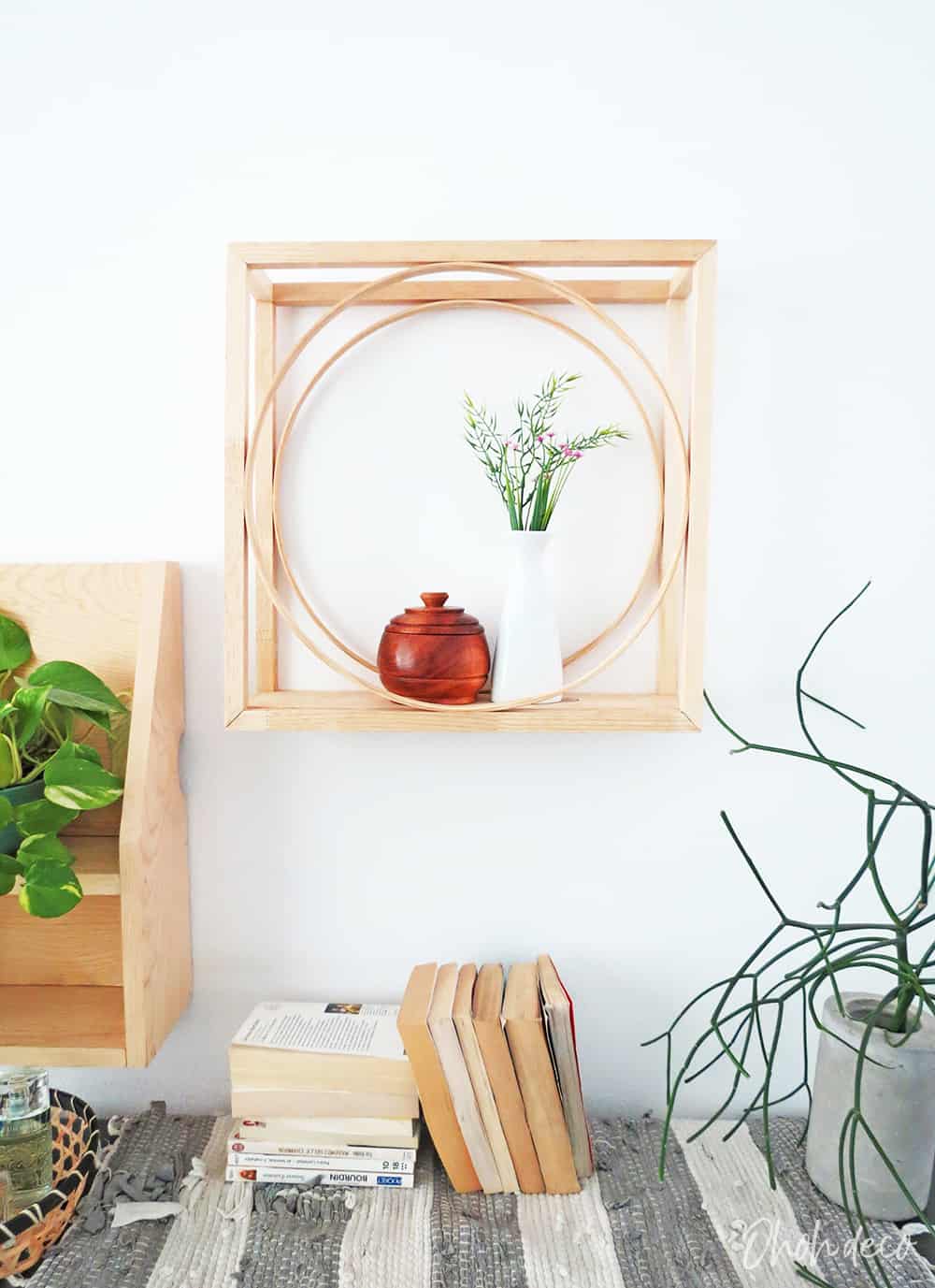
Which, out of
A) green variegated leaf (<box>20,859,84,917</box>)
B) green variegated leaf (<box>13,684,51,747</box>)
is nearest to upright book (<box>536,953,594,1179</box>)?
green variegated leaf (<box>20,859,84,917</box>)

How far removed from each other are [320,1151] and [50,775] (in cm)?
47

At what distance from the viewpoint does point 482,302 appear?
3.49ft

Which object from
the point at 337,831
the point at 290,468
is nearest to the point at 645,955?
the point at 337,831

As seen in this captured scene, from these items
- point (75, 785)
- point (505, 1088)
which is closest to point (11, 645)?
point (75, 785)

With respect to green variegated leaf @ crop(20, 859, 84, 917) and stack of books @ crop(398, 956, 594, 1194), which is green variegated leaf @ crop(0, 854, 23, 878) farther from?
stack of books @ crop(398, 956, 594, 1194)

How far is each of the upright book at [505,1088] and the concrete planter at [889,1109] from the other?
0.98 feet

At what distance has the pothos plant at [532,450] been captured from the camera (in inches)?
39.8

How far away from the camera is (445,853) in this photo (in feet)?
3.74

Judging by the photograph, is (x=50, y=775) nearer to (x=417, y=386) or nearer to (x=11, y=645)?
(x=11, y=645)

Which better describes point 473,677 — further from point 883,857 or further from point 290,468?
point 883,857

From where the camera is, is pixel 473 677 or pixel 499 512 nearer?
pixel 473 677

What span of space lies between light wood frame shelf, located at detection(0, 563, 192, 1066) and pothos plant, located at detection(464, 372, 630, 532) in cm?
38

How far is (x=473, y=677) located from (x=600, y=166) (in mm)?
582

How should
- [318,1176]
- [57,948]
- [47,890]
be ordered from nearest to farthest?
[47,890], [318,1176], [57,948]
